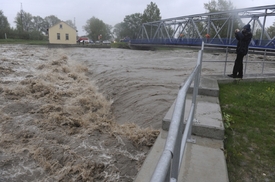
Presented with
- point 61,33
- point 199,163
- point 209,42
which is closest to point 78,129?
point 199,163

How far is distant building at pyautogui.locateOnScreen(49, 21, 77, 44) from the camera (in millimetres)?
57062

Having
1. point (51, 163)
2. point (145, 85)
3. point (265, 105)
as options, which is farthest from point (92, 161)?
point (145, 85)

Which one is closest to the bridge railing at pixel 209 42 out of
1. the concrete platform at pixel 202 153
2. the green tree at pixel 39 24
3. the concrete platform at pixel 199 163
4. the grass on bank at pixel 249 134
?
the grass on bank at pixel 249 134

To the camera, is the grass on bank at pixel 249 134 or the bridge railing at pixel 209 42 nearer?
the grass on bank at pixel 249 134

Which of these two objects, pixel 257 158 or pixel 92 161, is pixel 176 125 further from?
pixel 92 161

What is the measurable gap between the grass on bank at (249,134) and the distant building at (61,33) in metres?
57.2

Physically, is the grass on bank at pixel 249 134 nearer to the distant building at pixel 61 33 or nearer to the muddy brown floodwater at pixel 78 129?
the muddy brown floodwater at pixel 78 129

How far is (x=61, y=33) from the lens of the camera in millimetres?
57750

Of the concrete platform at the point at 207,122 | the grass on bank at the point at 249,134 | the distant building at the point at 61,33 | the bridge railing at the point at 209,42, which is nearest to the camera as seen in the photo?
the grass on bank at the point at 249,134

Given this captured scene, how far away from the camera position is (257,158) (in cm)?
330

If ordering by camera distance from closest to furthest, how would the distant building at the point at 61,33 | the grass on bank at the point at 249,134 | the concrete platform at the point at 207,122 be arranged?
the grass on bank at the point at 249,134
the concrete platform at the point at 207,122
the distant building at the point at 61,33

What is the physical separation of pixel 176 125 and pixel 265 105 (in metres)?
5.02

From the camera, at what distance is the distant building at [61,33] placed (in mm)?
57062

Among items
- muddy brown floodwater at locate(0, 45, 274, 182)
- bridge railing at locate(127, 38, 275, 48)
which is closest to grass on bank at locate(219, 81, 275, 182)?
muddy brown floodwater at locate(0, 45, 274, 182)
